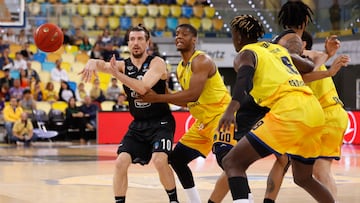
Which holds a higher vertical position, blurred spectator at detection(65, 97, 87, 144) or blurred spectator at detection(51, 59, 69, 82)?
blurred spectator at detection(51, 59, 69, 82)

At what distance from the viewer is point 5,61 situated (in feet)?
72.4

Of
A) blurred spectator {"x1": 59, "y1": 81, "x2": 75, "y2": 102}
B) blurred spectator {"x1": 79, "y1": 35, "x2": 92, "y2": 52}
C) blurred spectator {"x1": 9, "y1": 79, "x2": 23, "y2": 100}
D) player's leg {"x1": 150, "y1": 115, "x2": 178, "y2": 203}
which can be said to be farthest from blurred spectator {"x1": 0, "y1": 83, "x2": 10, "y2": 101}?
player's leg {"x1": 150, "y1": 115, "x2": 178, "y2": 203}

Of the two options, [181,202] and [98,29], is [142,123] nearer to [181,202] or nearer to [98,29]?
[181,202]

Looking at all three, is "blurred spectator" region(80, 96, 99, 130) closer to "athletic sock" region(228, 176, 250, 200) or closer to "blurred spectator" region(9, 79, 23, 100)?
"blurred spectator" region(9, 79, 23, 100)

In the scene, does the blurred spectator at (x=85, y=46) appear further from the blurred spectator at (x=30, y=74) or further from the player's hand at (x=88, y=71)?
the player's hand at (x=88, y=71)

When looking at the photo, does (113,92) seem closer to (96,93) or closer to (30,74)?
(96,93)

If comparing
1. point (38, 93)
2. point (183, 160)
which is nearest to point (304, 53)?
point (183, 160)

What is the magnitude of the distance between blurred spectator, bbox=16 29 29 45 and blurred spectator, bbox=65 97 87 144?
140 inches

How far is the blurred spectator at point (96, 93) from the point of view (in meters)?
22.0

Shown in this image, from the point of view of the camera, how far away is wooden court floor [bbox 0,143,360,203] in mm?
8992

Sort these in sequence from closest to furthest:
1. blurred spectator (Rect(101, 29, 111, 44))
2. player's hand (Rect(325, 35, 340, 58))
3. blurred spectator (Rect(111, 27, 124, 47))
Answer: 1. player's hand (Rect(325, 35, 340, 58))
2. blurred spectator (Rect(101, 29, 111, 44))
3. blurred spectator (Rect(111, 27, 124, 47))

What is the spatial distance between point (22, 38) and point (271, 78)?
18.6 metres

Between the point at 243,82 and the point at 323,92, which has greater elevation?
the point at 243,82

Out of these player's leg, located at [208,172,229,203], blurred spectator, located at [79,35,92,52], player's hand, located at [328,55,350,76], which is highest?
player's hand, located at [328,55,350,76]
